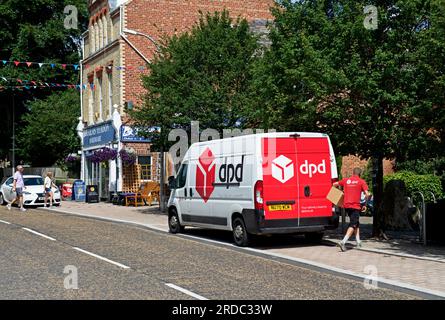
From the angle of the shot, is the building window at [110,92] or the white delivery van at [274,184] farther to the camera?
the building window at [110,92]

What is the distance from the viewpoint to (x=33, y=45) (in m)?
46.4

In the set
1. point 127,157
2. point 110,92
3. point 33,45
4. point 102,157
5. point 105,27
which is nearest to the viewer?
point 127,157

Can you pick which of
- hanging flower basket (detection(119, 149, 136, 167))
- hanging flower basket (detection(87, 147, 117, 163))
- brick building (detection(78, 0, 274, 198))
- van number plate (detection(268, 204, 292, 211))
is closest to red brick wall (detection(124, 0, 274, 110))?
brick building (detection(78, 0, 274, 198))

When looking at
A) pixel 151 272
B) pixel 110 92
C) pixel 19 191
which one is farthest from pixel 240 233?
pixel 110 92

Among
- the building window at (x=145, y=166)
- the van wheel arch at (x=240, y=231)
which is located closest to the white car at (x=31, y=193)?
the building window at (x=145, y=166)

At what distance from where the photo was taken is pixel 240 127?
22.1m

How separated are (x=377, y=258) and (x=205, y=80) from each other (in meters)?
11.7

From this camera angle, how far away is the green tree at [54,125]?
45.4m

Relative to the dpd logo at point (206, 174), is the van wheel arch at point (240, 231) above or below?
below

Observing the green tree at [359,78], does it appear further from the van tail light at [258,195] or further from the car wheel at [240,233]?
the car wheel at [240,233]

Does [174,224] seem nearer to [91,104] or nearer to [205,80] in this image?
[205,80]

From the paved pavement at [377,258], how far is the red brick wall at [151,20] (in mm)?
18308

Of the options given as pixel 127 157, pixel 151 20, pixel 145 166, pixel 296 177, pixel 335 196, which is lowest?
pixel 335 196

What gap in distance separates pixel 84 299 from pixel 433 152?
29.0 feet
